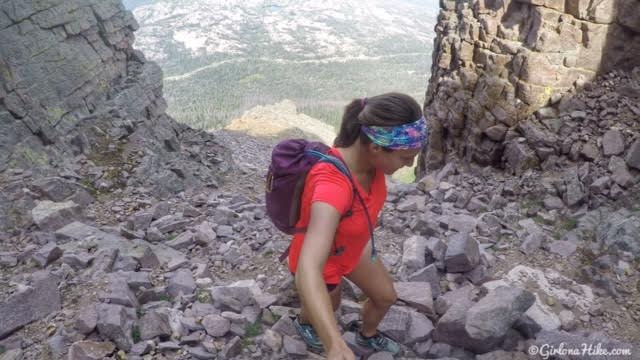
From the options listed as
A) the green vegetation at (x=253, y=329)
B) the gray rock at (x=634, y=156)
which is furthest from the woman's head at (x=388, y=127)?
the gray rock at (x=634, y=156)

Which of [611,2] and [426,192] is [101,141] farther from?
[611,2]

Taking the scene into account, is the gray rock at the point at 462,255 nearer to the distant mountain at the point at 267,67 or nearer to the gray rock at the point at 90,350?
Result: the gray rock at the point at 90,350

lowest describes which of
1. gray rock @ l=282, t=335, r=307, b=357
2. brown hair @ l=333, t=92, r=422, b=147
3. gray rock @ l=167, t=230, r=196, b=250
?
gray rock @ l=167, t=230, r=196, b=250

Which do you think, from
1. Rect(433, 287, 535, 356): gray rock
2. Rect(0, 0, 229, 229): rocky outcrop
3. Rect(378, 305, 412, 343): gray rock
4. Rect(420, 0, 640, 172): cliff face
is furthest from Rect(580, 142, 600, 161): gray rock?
Rect(0, 0, 229, 229): rocky outcrop

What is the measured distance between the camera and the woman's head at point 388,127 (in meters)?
2.84

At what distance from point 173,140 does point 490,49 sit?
31.3 feet

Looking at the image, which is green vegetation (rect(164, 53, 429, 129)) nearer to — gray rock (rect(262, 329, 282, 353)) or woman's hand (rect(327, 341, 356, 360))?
gray rock (rect(262, 329, 282, 353))

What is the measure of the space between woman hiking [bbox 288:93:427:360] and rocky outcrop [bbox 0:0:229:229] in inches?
241

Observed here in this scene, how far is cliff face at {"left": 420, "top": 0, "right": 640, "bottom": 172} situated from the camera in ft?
32.8

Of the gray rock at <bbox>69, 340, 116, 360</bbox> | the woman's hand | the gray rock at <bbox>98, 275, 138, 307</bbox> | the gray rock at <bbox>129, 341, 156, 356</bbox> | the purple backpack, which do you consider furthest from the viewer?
the gray rock at <bbox>98, 275, 138, 307</bbox>

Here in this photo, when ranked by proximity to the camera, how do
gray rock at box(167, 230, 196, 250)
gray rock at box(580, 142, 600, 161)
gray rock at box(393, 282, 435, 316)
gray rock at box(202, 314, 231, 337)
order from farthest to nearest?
gray rock at box(580, 142, 600, 161) → gray rock at box(167, 230, 196, 250) → gray rock at box(393, 282, 435, 316) → gray rock at box(202, 314, 231, 337)

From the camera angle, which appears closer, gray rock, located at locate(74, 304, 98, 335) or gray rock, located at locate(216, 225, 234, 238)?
gray rock, located at locate(74, 304, 98, 335)

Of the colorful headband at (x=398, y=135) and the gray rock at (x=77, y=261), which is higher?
the colorful headband at (x=398, y=135)

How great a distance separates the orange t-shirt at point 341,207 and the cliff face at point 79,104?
782cm
